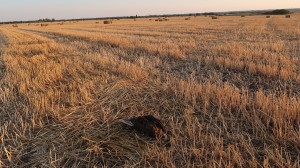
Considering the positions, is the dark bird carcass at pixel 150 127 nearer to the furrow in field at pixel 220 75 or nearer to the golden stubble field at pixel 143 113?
the golden stubble field at pixel 143 113

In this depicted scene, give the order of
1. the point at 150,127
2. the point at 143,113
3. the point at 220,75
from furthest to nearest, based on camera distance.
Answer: the point at 220,75
the point at 143,113
the point at 150,127

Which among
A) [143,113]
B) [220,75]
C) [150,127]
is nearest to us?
[150,127]

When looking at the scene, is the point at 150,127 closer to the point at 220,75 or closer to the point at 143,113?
the point at 143,113

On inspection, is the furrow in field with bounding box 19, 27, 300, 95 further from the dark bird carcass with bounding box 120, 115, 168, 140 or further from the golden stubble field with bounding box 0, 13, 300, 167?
the dark bird carcass with bounding box 120, 115, 168, 140

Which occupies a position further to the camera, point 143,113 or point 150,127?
point 143,113

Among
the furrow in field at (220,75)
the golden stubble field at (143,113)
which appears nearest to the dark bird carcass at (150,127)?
the golden stubble field at (143,113)

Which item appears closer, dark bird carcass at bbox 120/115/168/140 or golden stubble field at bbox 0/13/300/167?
golden stubble field at bbox 0/13/300/167

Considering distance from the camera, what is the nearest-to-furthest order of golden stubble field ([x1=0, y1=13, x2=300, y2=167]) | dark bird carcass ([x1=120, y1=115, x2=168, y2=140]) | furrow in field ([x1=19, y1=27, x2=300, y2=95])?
golden stubble field ([x1=0, y1=13, x2=300, y2=167]) → dark bird carcass ([x1=120, y1=115, x2=168, y2=140]) → furrow in field ([x1=19, y1=27, x2=300, y2=95])

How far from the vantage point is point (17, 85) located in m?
3.55

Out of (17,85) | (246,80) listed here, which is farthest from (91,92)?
(246,80)

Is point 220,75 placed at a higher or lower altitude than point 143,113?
higher

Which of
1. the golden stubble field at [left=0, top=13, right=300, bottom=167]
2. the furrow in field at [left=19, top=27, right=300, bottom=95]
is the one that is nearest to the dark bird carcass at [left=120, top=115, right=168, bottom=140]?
the golden stubble field at [left=0, top=13, right=300, bottom=167]

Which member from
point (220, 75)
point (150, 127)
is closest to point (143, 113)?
point (150, 127)

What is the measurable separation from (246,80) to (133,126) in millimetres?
3019
